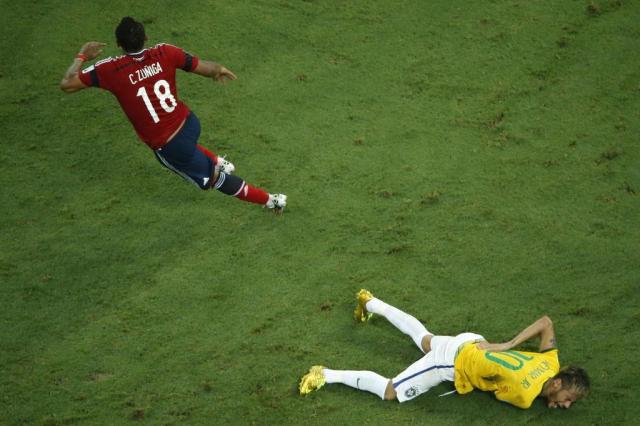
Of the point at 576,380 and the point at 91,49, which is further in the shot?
the point at 91,49

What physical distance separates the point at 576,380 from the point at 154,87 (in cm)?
395

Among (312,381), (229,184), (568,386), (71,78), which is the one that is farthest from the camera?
(229,184)

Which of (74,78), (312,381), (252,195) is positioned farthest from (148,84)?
(312,381)

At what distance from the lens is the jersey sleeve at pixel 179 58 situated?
642 cm

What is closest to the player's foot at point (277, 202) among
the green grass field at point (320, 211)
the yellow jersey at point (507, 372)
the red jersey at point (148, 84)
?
the green grass field at point (320, 211)

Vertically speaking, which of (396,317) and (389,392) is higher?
(396,317)

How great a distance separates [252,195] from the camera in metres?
6.98

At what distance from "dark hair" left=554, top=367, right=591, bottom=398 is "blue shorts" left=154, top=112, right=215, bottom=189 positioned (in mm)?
3299

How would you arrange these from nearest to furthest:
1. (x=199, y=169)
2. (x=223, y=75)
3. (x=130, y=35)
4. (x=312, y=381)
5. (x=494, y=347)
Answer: (x=494, y=347) → (x=312, y=381) → (x=130, y=35) → (x=223, y=75) → (x=199, y=169)

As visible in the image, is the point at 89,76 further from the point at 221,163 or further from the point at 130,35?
the point at 221,163

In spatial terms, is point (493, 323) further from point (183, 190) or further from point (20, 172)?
point (20, 172)

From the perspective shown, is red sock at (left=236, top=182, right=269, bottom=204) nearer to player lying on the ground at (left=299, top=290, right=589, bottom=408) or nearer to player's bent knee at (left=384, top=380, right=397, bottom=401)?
player lying on the ground at (left=299, top=290, right=589, bottom=408)

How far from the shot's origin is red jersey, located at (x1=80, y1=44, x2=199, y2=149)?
6.29 metres

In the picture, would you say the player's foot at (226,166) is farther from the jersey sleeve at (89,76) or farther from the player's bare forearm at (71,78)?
the player's bare forearm at (71,78)
